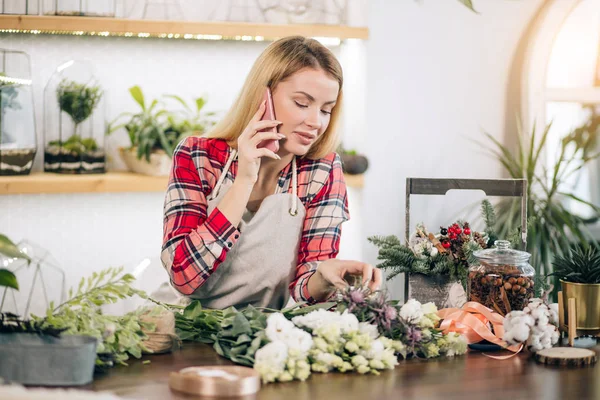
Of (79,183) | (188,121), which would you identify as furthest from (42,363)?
(188,121)

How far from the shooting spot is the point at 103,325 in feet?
4.09

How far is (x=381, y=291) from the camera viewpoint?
1.37m

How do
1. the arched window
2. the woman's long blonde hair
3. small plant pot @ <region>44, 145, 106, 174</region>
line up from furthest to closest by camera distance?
the arched window
small plant pot @ <region>44, 145, 106, 174</region>
the woman's long blonde hair

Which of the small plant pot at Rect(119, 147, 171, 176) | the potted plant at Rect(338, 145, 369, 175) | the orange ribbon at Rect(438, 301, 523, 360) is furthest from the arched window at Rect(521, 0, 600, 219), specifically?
the orange ribbon at Rect(438, 301, 523, 360)

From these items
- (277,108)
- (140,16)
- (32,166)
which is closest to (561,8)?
(140,16)

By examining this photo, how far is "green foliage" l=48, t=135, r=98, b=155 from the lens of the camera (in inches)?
113

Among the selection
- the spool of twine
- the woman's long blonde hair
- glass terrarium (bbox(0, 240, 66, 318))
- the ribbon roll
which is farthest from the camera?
glass terrarium (bbox(0, 240, 66, 318))

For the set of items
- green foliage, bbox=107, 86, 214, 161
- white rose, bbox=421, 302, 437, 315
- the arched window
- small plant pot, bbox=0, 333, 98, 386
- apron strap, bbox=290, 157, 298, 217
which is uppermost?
the arched window

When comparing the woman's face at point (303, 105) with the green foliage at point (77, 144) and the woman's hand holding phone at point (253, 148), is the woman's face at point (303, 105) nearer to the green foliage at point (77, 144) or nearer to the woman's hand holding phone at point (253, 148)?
the woman's hand holding phone at point (253, 148)

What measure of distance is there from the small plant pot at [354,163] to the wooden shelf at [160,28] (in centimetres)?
46

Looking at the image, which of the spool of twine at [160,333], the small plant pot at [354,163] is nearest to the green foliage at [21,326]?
the spool of twine at [160,333]

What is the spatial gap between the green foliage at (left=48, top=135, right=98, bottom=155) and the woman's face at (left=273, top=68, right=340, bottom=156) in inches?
53.4

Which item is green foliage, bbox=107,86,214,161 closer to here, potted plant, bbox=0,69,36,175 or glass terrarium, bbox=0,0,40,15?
potted plant, bbox=0,69,36,175

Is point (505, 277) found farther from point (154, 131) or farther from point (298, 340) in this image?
point (154, 131)
